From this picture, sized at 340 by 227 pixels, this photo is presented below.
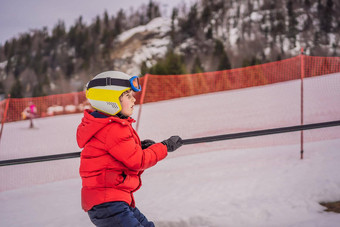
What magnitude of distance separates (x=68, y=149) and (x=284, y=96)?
12.5 meters

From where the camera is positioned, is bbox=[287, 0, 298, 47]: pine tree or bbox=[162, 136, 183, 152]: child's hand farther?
bbox=[287, 0, 298, 47]: pine tree

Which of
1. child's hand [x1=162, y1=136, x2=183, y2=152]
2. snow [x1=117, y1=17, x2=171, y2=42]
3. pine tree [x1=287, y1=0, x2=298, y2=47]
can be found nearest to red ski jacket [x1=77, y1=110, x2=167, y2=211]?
child's hand [x1=162, y1=136, x2=183, y2=152]

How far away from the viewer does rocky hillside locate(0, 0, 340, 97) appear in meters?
A: 78.6

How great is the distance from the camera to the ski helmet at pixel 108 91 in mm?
1678

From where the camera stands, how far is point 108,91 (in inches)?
66.1

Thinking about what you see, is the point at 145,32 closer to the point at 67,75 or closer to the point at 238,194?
the point at 67,75

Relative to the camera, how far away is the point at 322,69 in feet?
42.7

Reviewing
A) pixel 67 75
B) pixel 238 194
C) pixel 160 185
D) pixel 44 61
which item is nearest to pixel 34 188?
pixel 160 185

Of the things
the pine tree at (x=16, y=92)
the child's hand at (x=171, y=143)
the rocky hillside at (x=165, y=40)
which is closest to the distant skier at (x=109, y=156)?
the child's hand at (x=171, y=143)

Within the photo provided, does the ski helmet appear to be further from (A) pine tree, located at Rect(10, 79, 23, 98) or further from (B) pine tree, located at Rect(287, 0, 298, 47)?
(B) pine tree, located at Rect(287, 0, 298, 47)

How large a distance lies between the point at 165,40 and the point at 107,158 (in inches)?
4233

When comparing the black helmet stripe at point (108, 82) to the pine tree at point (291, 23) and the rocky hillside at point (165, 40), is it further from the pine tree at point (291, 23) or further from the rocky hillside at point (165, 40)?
the pine tree at point (291, 23)

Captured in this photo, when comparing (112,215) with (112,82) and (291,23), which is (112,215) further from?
(291,23)

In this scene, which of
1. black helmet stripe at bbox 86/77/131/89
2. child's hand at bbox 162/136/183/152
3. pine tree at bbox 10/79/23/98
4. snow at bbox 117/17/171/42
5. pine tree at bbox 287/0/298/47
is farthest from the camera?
snow at bbox 117/17/171/42
